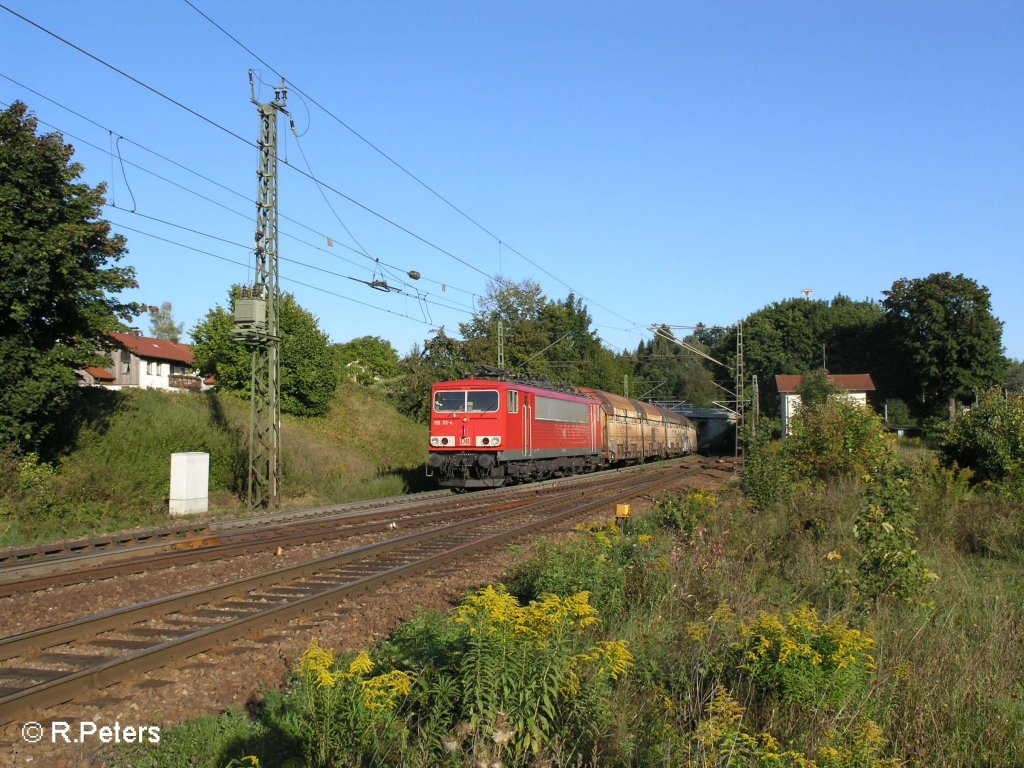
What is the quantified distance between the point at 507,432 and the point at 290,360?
11587 mm

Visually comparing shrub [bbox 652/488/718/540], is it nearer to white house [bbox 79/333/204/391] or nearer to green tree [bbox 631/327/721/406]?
white house [bbox 79/333/204/391]

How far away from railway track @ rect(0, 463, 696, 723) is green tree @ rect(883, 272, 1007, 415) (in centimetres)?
5574

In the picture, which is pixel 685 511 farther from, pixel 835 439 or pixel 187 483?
pixel 187 483

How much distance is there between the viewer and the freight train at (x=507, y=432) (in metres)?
22.9

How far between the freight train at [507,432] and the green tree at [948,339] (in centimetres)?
3842

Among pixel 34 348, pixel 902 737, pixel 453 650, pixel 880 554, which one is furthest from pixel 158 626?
pixel 34 348

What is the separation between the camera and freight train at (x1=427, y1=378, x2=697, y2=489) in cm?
2288

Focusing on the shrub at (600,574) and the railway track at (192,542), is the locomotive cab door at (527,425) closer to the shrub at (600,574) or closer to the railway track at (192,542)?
the railway track at (192,542)

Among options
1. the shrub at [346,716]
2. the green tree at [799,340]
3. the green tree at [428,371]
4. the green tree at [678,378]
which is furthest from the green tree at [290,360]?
the green tree at [799,340]

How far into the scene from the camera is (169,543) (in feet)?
40.2

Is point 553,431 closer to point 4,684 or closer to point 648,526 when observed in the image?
point 648,526

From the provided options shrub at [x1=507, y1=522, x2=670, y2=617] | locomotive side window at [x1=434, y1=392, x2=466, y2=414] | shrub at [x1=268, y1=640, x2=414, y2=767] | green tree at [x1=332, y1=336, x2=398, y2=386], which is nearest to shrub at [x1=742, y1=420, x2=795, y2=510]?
shrub at [x1=507, y1=522, x2=670, y2=617]

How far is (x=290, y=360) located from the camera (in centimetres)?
3050

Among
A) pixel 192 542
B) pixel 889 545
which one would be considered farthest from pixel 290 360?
pixel 889 545
